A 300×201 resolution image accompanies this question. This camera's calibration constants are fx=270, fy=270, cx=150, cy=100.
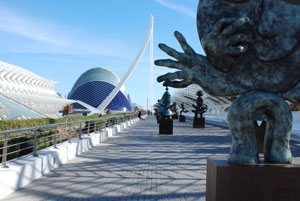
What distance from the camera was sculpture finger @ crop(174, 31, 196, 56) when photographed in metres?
4.22

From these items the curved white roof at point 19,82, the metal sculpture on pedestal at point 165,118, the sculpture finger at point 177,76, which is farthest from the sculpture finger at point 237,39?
the curved white roof at point 19,82

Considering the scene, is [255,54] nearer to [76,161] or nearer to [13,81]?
[76,161]

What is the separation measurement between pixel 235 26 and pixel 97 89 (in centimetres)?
8198

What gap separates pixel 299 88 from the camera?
4.01 m

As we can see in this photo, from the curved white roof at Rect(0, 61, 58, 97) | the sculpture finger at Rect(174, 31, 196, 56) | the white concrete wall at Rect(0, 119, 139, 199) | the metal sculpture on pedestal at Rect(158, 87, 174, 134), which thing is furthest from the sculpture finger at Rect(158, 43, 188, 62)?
the curved white roof at Rect(0, 61, 58, 97)

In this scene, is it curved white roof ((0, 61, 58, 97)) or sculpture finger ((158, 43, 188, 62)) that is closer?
sculpture finger ((158, 43, 188, 62))

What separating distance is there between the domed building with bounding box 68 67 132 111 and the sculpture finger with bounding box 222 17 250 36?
261 feet

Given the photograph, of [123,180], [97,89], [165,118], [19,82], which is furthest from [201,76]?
[97,89]

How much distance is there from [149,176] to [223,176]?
8.50 feet

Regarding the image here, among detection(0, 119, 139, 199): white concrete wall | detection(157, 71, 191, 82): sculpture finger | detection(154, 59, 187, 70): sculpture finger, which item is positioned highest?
detection(154, 59, 187, 70): sculpture finger

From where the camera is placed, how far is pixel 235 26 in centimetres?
375

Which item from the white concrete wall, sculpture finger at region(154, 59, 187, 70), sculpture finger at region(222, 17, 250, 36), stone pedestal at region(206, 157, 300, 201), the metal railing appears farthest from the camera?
the metal railing

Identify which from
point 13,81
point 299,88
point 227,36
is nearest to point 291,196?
point 299,88

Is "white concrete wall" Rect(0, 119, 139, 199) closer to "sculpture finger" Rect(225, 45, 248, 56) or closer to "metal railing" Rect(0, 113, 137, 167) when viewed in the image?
"metal railing" Rect(0, 113, 137, 167)
